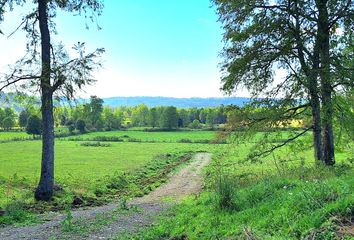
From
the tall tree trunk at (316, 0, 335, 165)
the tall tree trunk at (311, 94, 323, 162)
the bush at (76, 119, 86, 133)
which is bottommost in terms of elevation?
the bush at (76, 119, 86, 133)

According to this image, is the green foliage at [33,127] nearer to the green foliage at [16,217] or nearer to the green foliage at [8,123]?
the green foliage at [8,123]

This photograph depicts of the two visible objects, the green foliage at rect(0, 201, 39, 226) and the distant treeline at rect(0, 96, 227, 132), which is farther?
the distant treeline at rect(0, 96, 227, 132)

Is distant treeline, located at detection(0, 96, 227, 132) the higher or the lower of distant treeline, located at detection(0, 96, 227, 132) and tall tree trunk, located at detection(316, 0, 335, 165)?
the lower

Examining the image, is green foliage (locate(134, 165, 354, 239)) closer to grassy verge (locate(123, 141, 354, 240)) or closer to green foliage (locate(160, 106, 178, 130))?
grassy verge (locate(123, 141, 354, 240))

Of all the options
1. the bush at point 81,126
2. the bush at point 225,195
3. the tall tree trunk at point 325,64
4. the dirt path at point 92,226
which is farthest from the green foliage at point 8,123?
the bush at point 225,195

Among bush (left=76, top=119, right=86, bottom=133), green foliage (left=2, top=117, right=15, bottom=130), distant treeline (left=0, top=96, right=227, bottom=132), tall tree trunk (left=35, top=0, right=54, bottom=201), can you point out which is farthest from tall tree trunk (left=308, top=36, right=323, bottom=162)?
green foliage (left=2, top=117, right=15, bottom=130)

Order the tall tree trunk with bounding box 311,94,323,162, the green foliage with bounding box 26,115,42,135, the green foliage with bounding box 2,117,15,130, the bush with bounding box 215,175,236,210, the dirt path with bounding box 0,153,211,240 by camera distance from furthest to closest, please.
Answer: the green foliage with bounding box 2,117,15,130, the green foliage with bounding box 26,115,42,135, the tall tree trunk with bounding box 311,94,323,162, the dirt path with bounding box 0,153,211,240, the bush with bounding box 215,175,236,210

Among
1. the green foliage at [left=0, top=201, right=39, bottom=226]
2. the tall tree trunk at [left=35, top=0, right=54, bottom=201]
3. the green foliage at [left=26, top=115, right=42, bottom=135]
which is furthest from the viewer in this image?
the green foliage at [left=26, top=115, right=42, bottom=135]

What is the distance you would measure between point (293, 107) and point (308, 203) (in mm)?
12754

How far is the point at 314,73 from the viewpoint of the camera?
Result: 17.1 m

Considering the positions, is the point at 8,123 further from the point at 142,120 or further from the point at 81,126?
the point at 142,120

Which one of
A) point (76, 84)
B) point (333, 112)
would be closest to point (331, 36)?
point (333, 112)

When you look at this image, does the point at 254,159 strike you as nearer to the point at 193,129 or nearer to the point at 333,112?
the point at 333,112

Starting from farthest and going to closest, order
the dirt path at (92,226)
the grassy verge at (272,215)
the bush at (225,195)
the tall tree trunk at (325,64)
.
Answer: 1. the tall tree trunk at (325,64)
2. the dirt path at (92,226)
3. the bush at (225,195)
4. the grassy verge at (272,215)
